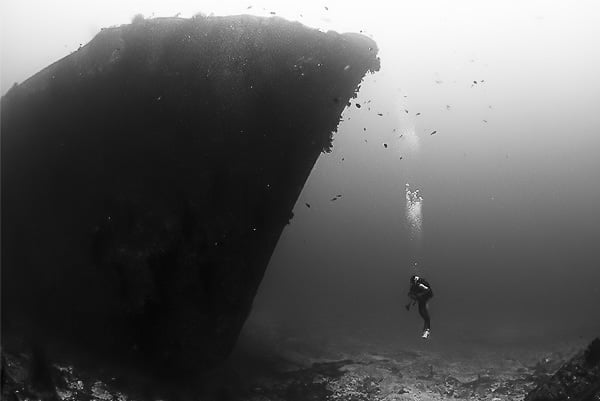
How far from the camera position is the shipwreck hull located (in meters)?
10.5

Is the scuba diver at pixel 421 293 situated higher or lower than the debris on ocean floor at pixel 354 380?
higher

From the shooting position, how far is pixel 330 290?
411 ft

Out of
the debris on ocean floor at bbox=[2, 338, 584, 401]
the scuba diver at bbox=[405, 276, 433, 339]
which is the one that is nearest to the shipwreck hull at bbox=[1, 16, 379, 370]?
the debris on ocean floor at bbox=[2, 338, 584, 401]

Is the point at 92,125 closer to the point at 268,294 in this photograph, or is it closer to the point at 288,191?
the point at 288,191

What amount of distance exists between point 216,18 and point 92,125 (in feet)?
16.1

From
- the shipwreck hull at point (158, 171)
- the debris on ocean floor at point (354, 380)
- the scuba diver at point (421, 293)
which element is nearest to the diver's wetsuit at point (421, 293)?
the scuba diver at point (421, 293)

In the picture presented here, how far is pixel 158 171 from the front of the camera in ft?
37.0

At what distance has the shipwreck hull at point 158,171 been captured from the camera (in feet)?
34.4

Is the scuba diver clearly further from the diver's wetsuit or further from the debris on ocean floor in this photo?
the debris on ocean floor

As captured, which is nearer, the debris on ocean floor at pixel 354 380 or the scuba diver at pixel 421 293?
the debris on ocean floor at pixel 354 380

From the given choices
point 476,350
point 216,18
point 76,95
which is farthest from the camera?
point 476,350

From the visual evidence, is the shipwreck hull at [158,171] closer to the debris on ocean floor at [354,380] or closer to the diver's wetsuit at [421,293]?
the debris on ocean floor at [354,380]

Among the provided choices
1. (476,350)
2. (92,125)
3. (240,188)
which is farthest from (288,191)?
(476,350)

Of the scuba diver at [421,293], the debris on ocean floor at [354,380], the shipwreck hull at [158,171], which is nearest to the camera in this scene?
the debris on ocean floor at [354,380]
